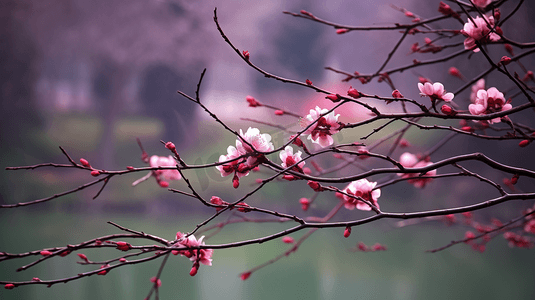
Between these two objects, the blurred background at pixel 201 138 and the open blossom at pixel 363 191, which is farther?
the blurred background at pixel 201 138

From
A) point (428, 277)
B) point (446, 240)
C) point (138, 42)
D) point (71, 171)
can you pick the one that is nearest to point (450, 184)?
A: point (446, 240)

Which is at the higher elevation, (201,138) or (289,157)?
(201,138)

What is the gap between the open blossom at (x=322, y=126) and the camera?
1.24 ft

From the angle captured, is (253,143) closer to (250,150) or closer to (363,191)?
(250,150)

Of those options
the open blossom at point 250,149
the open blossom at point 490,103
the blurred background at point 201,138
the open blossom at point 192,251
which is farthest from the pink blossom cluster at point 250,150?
the blurred background at point 201,138

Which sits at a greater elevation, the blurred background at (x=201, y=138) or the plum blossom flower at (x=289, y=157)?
the blurred background at (x=201, y=138)

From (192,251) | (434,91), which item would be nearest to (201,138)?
(192,251)

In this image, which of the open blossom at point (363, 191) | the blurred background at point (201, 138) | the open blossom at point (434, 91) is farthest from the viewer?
the blurred background at point (201, 138)

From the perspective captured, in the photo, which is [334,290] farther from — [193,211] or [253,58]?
[253,58]

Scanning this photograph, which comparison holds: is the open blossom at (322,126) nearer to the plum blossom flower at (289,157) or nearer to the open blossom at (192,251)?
the plum blossom flower at (289,157)

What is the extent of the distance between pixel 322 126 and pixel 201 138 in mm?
829

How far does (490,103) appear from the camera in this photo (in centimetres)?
41

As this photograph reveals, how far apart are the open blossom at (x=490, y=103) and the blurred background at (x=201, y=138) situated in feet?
1.96

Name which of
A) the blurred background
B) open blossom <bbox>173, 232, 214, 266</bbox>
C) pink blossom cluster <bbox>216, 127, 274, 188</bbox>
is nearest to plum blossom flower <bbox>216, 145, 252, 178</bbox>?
pink blossom cluster <bbox>216, 127, 274, 188</bbox>
